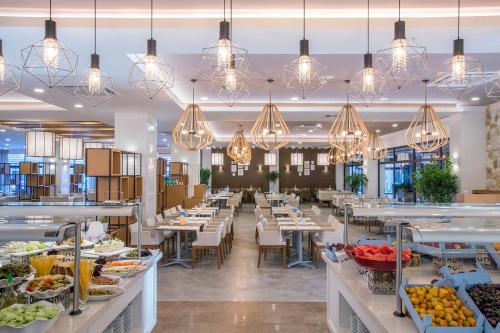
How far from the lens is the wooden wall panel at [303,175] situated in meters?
24.1

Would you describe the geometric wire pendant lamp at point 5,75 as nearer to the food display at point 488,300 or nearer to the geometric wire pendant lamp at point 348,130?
the food display at point 488,300

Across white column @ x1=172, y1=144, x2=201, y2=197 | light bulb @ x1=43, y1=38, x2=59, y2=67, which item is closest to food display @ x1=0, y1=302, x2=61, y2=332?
light bulb @ x1=43, y1=38, x2=59, y2=67

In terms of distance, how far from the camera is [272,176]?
75.6 ft

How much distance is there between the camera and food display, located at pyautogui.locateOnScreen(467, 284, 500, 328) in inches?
85.8

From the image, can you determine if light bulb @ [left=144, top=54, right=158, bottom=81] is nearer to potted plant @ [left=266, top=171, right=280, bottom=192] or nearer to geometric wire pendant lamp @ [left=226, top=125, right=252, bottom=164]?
geometric wire pendant lamp @ [left=226, top=125, right=252, bottom=164]

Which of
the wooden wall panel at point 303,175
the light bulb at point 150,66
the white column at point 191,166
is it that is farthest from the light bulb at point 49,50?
the wooden wall panel at point 303,175

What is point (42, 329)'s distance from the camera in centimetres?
218

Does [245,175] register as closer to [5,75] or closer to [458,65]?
[5,75]

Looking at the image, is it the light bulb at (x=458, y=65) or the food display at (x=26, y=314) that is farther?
the light bulb at (x=458, y=65)

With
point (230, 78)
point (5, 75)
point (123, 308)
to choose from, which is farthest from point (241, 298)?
point (5, 75)

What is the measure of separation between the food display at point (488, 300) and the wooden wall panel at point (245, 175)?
21.5 meters

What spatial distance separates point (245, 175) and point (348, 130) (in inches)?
713

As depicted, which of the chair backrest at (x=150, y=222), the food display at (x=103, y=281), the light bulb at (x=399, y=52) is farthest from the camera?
the chair backrest at (x=150, y=222)

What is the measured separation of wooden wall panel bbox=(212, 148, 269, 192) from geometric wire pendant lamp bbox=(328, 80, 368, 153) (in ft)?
55.9
